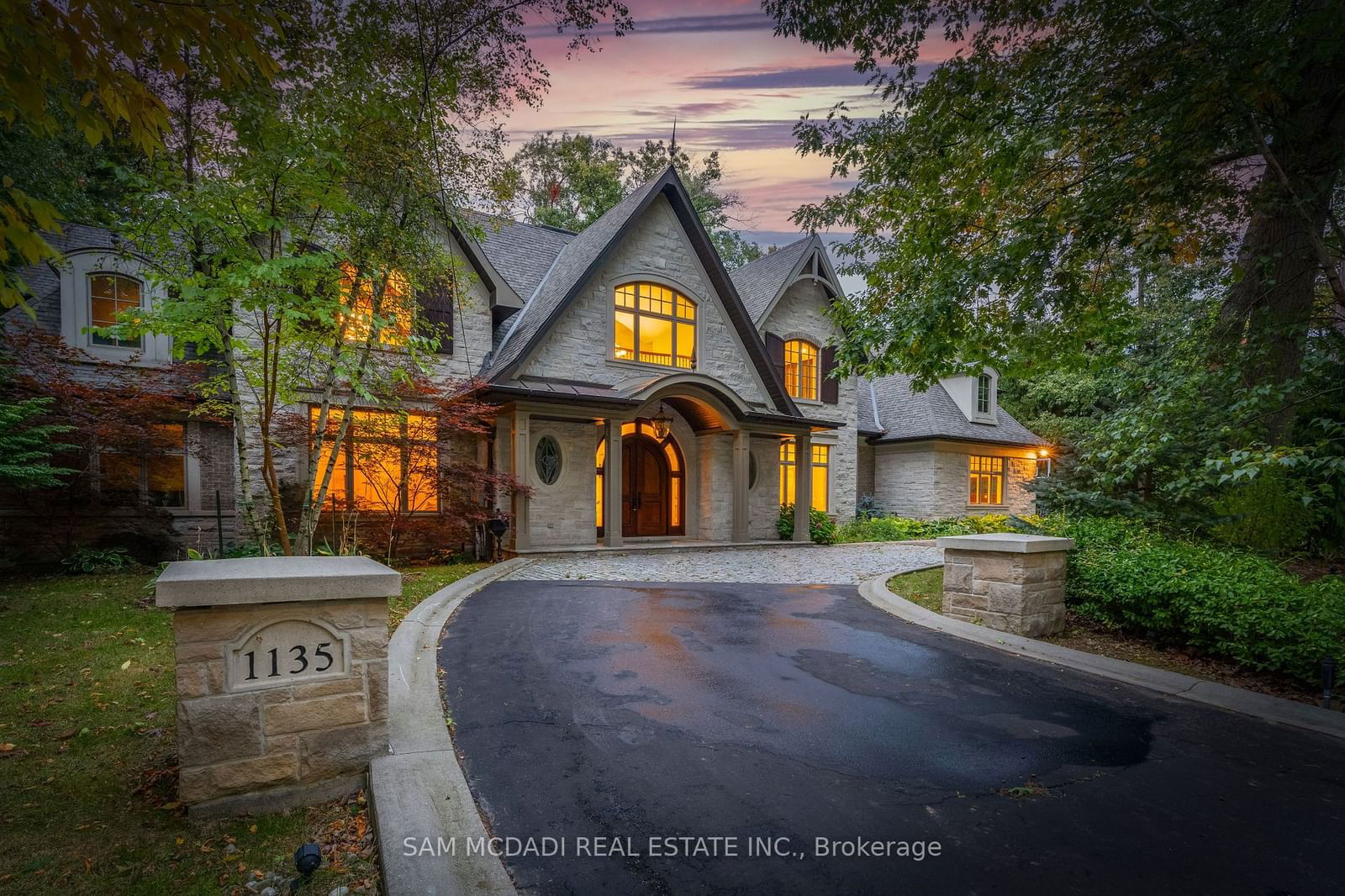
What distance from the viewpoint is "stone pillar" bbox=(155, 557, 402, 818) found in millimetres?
2766

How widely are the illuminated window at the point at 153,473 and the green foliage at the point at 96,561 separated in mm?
943

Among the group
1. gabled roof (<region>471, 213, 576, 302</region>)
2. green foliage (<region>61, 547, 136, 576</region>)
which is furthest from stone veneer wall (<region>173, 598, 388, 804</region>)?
gabled roof (<region>471, 213, 576, 302</region>)

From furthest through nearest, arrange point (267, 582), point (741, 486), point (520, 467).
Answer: point (741, 486) < point (520, 467) < point (267, 582)

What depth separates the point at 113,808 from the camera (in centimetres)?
286

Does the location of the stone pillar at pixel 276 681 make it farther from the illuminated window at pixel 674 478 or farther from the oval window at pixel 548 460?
the illuminated window at pixel 674 478

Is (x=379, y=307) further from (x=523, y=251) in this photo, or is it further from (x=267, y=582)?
(x=523, y=251)

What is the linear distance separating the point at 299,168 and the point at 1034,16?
7332 millimetres

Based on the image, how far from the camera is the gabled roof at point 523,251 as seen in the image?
15172 mm

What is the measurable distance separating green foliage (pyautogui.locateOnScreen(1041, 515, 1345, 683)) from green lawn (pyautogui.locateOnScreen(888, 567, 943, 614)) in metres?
1.56

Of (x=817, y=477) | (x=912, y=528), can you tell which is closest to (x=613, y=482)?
(x=817, y=477)

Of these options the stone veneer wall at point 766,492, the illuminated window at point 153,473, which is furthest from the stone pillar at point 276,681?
the stone veneer wall at point 766,492

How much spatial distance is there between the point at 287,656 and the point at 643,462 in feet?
41.5

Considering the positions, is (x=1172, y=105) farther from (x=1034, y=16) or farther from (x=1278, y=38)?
(x=1034, y=16)

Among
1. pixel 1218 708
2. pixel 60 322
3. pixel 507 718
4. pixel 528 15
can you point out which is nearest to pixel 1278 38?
pixel 1218 708
